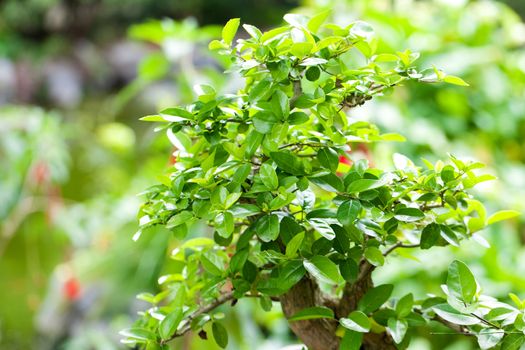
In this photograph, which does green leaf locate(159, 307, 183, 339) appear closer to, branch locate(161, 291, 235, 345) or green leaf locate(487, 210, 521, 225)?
branch locate(161, 291, 235, 345)

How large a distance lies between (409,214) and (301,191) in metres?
0.08

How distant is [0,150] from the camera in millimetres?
2562

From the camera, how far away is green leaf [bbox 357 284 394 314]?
49 cm

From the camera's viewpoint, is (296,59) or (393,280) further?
(393,280)

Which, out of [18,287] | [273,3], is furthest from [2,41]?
[18,287]

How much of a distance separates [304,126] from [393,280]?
960 mm

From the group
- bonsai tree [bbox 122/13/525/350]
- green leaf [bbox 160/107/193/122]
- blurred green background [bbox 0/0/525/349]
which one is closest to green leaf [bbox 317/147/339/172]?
bonsai tree [bbox 122/13/525/350]

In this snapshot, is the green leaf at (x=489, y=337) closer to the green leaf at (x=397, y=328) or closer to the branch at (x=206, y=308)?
the green leaf at (x=397, y=328)

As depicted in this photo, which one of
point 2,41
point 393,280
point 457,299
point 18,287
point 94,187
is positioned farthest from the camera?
point 2,41

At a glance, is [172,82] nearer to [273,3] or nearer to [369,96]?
[273,3]

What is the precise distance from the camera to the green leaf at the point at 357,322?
453mm

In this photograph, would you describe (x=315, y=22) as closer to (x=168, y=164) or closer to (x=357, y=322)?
(x=357, y=322)

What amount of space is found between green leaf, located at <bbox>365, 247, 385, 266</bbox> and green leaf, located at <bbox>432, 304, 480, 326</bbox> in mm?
51

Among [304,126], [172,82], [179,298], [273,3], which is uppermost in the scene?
[304,126]
